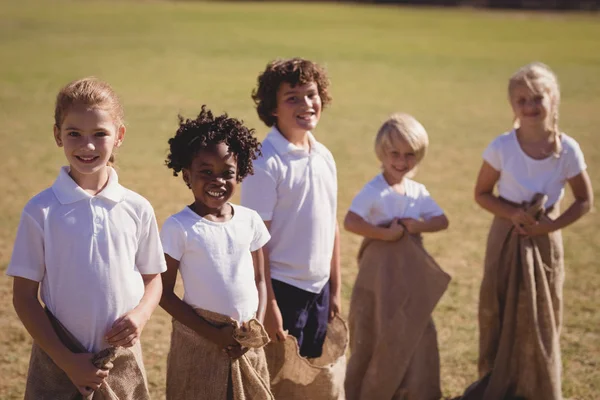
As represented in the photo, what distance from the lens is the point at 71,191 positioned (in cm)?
300

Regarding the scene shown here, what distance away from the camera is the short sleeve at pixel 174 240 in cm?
334

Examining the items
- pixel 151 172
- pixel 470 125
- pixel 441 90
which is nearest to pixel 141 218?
pixel 151 172

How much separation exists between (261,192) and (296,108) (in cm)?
46

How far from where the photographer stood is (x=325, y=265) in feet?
13.6

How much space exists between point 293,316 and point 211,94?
14.7m

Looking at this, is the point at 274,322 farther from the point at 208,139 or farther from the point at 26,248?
the point at 26,248

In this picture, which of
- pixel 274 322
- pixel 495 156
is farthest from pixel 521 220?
pixel 274 322

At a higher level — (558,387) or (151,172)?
(151,172)

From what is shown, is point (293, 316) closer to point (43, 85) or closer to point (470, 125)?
point (470, 125)

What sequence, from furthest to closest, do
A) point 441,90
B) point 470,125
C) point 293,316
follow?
point 441,90, point 470,125, point 293,316

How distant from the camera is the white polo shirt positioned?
3.97 m

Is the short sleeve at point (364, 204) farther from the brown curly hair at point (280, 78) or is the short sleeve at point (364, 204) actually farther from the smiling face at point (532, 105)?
the smiling face at point (532, 105)

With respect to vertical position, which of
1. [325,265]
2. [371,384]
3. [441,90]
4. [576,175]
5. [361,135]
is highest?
[441,90]

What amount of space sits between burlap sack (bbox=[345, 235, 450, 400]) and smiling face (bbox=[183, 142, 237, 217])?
1296 mm
